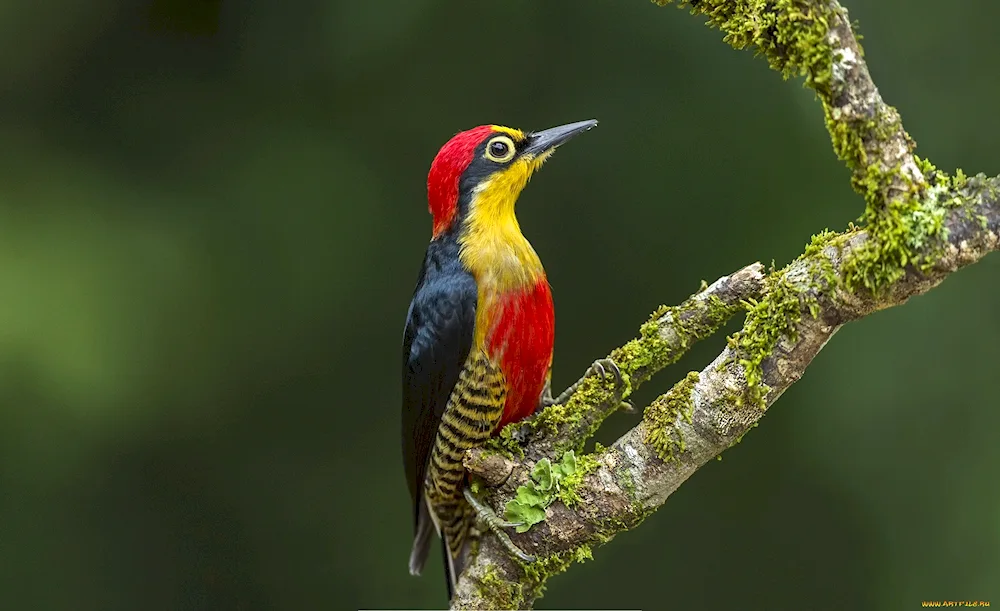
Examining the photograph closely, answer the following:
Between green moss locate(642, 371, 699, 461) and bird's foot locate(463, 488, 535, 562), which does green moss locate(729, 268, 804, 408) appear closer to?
green moss locate(642, 371, 699, 461)

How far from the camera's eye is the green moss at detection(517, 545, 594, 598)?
7.63 feet

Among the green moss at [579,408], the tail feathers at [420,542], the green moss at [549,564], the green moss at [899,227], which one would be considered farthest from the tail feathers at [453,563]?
the green moss at [899,227]

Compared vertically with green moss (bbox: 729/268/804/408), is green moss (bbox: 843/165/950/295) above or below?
above

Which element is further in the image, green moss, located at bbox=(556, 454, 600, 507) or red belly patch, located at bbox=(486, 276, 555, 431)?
red belly patch, located at bbox=(486, 276, 555, 431)

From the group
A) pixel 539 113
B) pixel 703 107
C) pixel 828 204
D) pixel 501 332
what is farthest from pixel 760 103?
pixel 501 332

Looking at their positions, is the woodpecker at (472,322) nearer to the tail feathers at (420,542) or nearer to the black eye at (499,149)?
the black eye at (499,149)

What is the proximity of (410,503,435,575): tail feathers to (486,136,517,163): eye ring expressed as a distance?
1133mm

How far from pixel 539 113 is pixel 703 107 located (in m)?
0.63

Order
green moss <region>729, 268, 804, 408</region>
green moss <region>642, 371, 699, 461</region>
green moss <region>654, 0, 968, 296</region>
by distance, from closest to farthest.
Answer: green moss <region>654, 0, 968, 296</region>
green moss <region>729, 268, 804, 408</region>
green moss <region>642, 371, 699, 461</region>

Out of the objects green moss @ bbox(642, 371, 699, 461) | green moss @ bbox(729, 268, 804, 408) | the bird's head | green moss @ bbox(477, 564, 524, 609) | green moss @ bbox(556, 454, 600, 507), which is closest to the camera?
green moss @ bbox(729, 268, 804, 408)

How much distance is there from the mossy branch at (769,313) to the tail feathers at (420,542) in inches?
19.6

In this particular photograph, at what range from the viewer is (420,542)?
3.00 metres

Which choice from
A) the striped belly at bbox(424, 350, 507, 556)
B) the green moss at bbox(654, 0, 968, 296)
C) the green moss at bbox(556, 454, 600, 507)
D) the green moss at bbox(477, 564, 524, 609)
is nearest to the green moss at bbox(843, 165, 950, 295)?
the green moss at bbox(654, 0, 968, 296)

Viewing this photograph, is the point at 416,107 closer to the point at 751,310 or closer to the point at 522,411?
the point at 522,411
